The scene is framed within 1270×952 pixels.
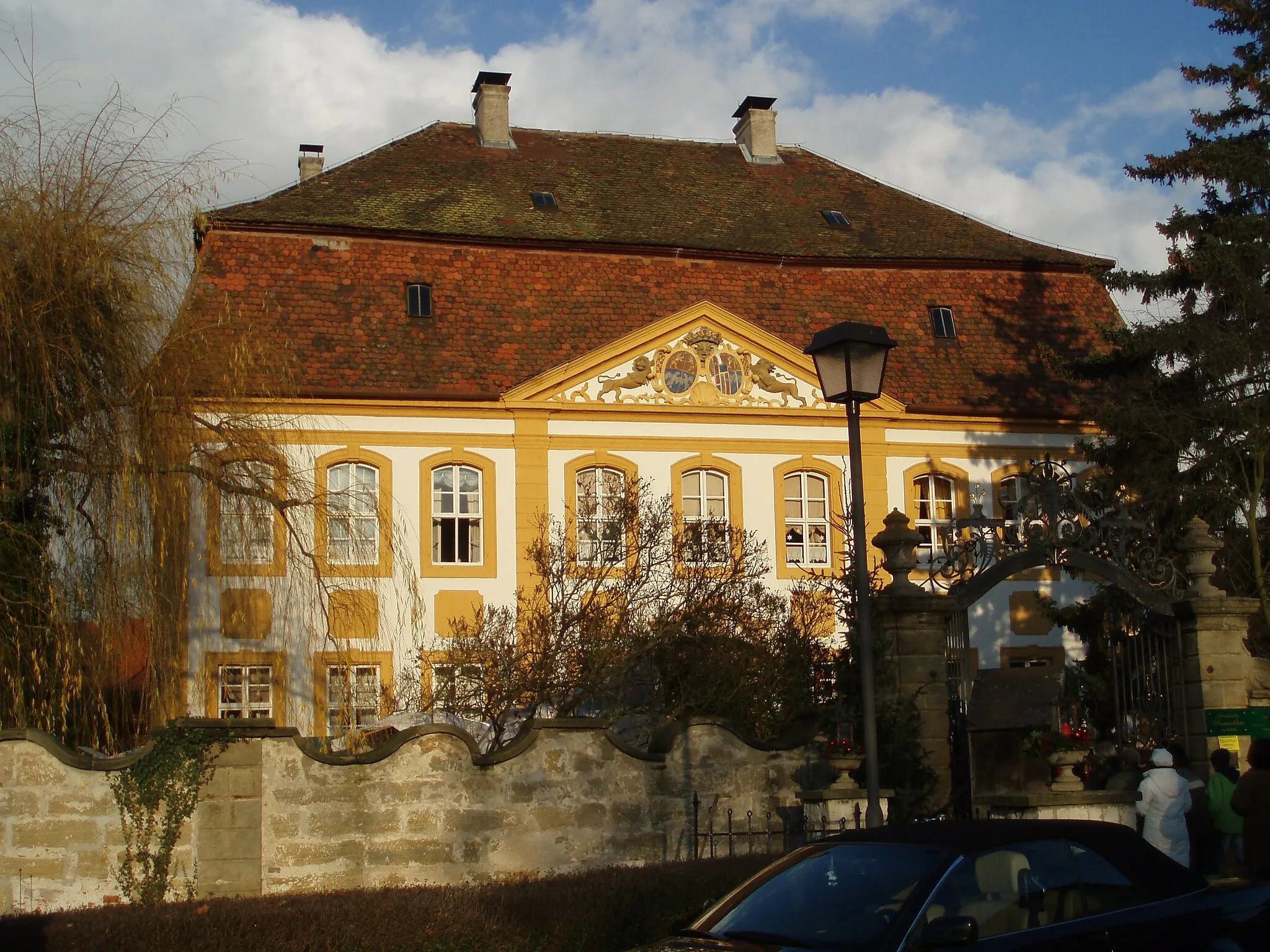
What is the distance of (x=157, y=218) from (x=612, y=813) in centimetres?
672

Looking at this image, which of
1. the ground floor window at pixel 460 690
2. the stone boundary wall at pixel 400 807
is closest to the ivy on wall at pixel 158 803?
the stone boundary wall at pixel 400 807

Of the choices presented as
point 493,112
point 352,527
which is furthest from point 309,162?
point 352,527

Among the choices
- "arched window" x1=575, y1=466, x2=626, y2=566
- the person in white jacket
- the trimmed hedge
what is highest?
"arched window" x1=575, y1=466, x2=626, y2=566

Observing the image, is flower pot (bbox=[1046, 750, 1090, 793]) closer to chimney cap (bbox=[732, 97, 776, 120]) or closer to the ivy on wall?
the ivy on wall

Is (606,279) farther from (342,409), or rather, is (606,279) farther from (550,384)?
(342,409)

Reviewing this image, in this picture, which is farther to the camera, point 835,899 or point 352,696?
point 352,696

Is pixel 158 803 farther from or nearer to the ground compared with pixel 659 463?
nearer to the ground

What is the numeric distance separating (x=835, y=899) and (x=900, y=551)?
8.17 metres

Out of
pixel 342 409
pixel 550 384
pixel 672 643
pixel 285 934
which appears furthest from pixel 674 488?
pixel 285 934

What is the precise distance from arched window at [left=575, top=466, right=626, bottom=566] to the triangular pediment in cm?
128

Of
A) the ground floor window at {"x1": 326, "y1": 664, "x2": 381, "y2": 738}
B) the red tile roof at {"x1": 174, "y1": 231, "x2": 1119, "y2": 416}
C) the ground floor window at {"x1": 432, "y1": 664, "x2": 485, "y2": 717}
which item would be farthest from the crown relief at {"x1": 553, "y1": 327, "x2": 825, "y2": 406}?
the ground floor window at {"x1": 432, "y1": 664, "x2": 485, "y2": 717}

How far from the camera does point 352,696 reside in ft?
52.5

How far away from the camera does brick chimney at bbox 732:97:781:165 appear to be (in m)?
33.6

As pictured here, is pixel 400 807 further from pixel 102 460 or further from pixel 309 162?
pixel 309 162
